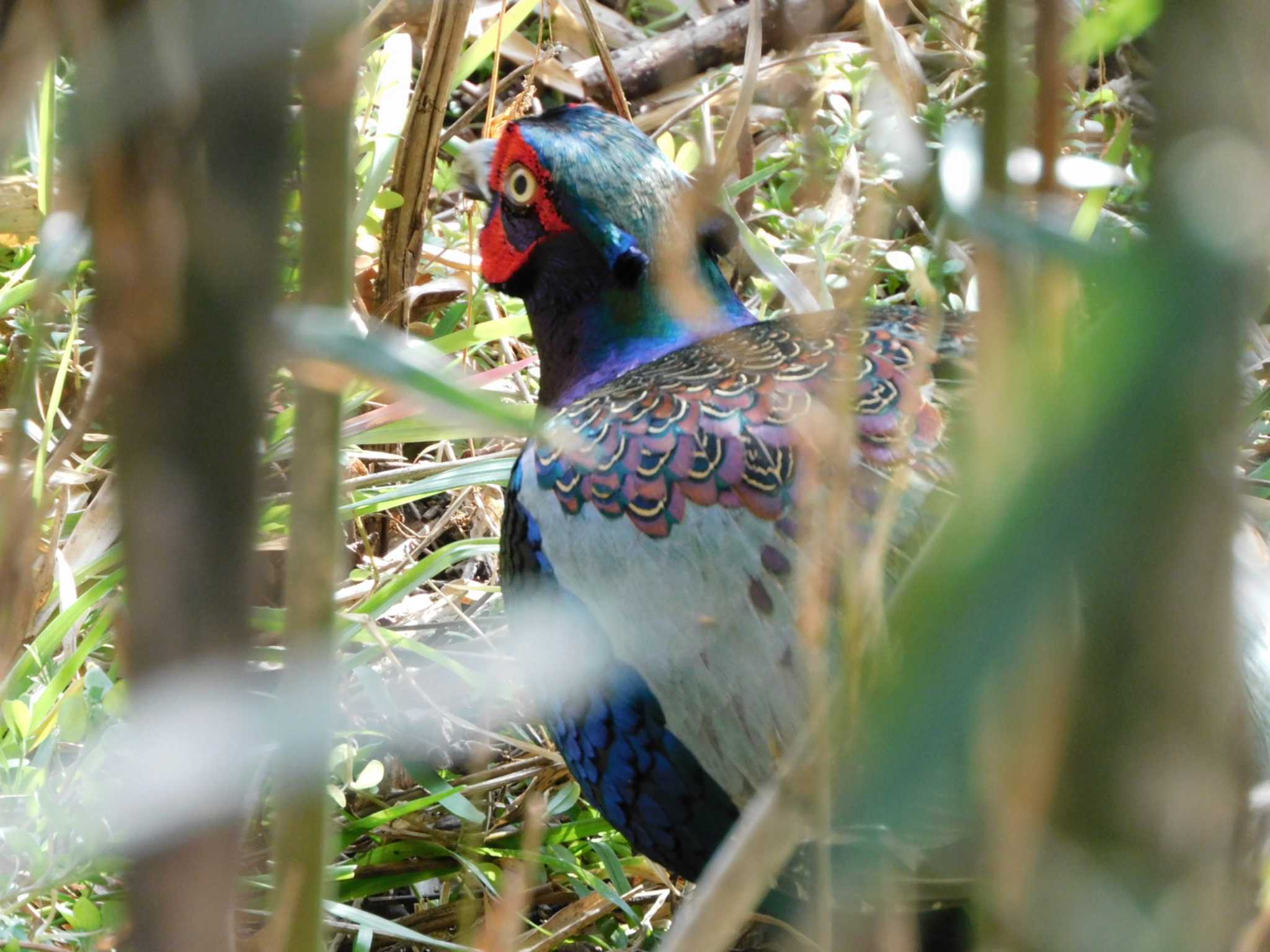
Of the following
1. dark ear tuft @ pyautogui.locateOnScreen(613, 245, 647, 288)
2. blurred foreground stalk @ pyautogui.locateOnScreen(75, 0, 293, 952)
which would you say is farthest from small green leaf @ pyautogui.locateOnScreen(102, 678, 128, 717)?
blurred foreground stalk @ pyautogui.locateOnScreen(75, 0, 293, 952)

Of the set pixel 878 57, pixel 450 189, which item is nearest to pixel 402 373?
pixel 878 57

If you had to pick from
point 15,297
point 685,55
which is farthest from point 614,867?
point 685,55

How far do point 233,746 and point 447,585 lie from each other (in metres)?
1.67

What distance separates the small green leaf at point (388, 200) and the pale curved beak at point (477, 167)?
0.33 m

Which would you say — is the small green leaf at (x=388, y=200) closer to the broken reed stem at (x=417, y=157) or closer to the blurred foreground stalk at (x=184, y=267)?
the broken reed stem at (x=417, y=157)

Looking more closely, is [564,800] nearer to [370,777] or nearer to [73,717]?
[370,777]

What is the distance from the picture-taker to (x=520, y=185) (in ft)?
5.98

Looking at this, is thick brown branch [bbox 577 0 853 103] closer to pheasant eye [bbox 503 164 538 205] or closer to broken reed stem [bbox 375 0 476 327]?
broken reed stem [bbox 375 0 476 327]

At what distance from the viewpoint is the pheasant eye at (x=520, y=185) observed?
1.80 m

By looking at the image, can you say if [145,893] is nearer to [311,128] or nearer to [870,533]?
[311,128]

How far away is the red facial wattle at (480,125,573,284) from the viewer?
5.86 feet

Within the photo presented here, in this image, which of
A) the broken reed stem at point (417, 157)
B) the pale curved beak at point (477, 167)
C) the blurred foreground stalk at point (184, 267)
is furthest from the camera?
the broken reed stem at point (417, 157)

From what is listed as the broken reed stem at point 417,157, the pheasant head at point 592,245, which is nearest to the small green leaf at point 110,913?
the pheasant head at point 592,245

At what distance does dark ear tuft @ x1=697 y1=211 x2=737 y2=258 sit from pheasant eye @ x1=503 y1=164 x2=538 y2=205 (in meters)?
0.21
